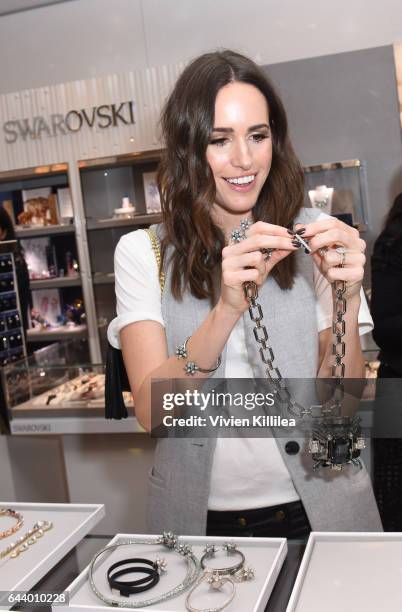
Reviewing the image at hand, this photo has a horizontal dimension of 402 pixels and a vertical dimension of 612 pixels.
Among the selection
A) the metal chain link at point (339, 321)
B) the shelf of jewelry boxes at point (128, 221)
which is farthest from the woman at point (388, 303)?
the shelf of jewelry boxes at point (128, 221)

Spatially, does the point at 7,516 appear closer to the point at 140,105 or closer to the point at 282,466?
the point at 282,466

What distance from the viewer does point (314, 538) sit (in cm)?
92

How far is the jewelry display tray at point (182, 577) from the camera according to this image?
31.5 inches

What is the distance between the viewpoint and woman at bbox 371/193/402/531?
1.77 metres

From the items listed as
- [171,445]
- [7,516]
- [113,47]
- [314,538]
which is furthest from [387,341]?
[113,47]

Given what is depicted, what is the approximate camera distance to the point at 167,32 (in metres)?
4.21

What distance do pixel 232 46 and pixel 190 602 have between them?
3.67 m

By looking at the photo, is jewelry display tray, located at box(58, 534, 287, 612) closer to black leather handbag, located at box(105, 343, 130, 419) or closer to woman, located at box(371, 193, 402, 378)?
black leather handbag, located at box(105, 343, 130, 419)

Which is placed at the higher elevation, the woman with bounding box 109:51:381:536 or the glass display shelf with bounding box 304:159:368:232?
the glass display shelf with bounding box 304:159:368:232

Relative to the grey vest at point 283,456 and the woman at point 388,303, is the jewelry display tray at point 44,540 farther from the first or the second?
the woman at point 388,303

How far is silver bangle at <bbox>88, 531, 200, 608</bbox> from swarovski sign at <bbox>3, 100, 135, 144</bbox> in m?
3.17

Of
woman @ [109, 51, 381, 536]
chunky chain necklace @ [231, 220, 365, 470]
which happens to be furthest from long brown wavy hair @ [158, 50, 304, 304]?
chunky chain necklace @ [231, 220, 365, 470]

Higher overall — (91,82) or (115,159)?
(91,82)

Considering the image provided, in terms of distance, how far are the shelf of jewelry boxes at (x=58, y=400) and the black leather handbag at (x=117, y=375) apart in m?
1.20
